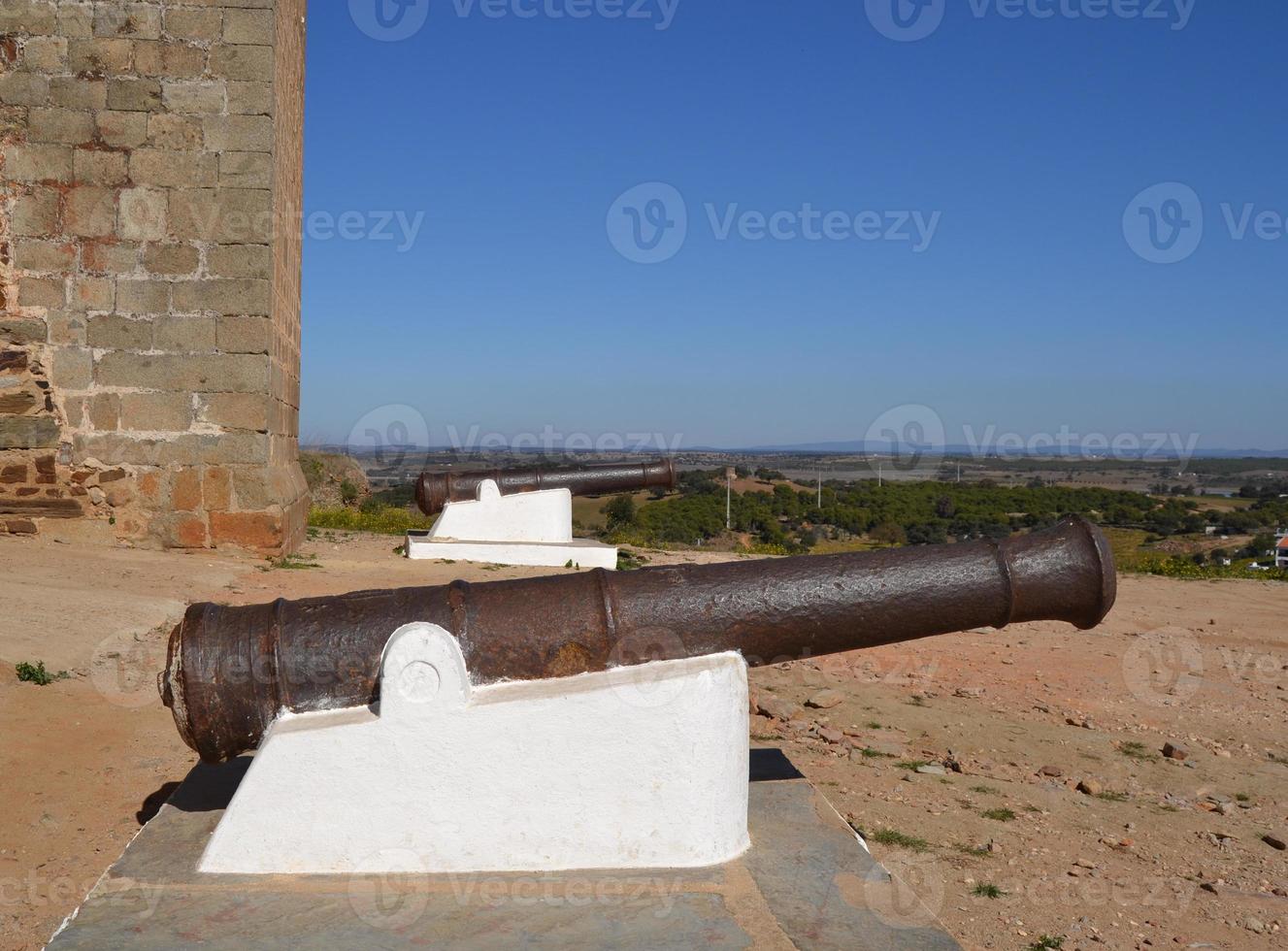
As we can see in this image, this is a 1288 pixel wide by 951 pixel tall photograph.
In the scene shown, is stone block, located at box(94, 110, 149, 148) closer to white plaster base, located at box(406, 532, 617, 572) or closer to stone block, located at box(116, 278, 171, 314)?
stone block, located at box(116, 278, 171, 314)

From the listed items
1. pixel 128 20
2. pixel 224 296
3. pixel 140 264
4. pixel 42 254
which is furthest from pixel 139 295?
pixel 128 20

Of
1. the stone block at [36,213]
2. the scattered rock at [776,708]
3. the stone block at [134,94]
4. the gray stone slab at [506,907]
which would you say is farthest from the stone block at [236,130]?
the gray stone slab at [506,907]

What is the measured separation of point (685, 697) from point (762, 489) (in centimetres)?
2446

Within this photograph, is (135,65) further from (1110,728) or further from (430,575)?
(1110,728)

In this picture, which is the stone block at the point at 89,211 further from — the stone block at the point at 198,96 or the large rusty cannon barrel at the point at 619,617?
the large rusty cannon barrel at the point at 619,617

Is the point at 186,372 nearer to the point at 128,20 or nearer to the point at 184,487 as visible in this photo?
the point at 184,487

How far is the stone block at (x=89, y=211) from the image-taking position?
8.33 meters

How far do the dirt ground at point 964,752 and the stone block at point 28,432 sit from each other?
27.7 inches

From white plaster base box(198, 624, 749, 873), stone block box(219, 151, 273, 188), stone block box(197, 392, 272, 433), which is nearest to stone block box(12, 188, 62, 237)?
stone block box(219, 151, 273, 188)

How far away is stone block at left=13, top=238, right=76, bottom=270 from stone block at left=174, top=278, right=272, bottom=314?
32.9 inches

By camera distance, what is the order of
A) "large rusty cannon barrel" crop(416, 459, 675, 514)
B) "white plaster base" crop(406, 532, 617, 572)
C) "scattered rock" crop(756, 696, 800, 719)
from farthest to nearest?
"large rusty cannon barrel" crop(416, 459, 675, 514) < "white plaster base" crop(406, 532, 617, 572) < "scattered rock" crop(756, 696, 800, 719)

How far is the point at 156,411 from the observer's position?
8.50 metres

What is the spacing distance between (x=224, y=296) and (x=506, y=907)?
700cm

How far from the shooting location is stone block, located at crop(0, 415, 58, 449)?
8.38 meters
